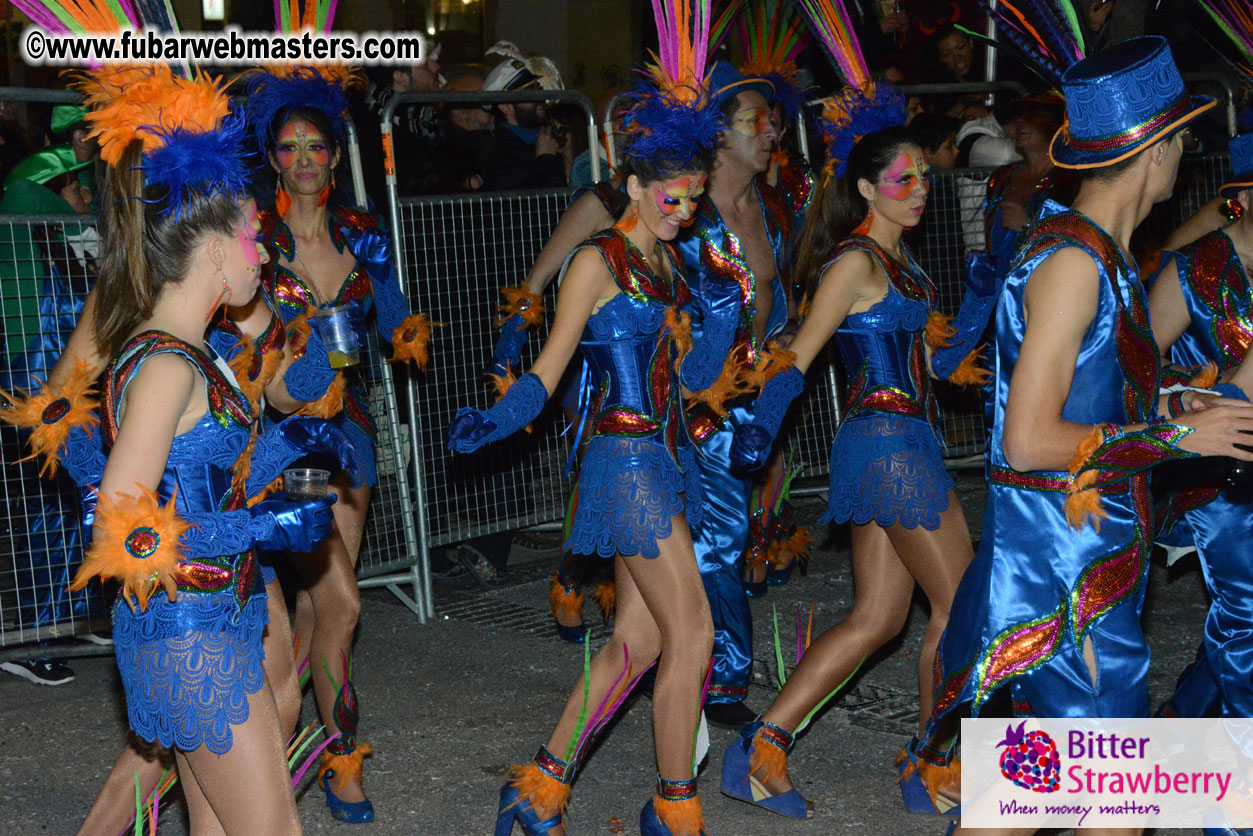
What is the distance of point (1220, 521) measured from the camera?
3725 mm

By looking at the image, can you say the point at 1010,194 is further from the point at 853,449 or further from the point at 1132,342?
the point at 1132,342

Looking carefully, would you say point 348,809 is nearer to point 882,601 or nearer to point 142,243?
point 882,601

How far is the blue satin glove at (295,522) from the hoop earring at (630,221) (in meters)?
1.49

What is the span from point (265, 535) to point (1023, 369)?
5.46 ft

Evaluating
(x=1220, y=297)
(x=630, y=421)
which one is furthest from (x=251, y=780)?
(x=1220, y=297)

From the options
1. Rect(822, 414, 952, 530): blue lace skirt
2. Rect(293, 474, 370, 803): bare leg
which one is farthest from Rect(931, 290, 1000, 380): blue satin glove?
Rect(293, 474, 370, 803): bare leg

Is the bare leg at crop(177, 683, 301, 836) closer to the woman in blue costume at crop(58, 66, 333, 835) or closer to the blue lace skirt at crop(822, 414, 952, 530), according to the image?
the woman in blue costume at crop(58, 66, 333, 835)

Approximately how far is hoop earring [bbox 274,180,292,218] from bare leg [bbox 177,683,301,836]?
7.37 ft

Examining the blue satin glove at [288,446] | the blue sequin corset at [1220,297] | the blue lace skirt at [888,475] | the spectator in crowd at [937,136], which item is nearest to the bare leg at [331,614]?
the blue satin glove at [288,446]

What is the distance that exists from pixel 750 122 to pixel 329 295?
6.18ft

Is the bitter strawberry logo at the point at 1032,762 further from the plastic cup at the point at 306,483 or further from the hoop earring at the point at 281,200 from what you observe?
the hoop earring at the point at 281,200

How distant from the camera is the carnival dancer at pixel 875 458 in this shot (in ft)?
13.5

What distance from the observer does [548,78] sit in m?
8.14

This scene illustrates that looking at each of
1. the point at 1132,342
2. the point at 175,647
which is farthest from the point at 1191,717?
the point at 175,647
